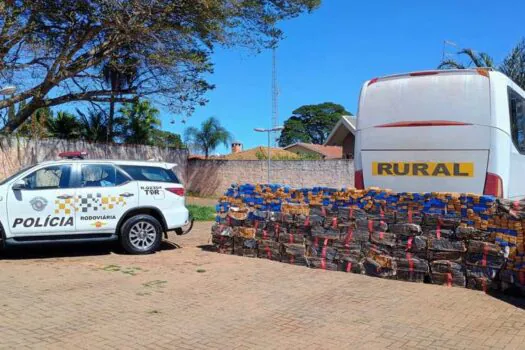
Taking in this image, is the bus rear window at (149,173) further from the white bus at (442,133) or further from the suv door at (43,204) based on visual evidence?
the white bus at (442,133)

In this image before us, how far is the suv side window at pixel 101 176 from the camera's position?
9.80 metres

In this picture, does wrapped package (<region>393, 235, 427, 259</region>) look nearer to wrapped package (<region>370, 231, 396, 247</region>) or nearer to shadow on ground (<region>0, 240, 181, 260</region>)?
wrapped package (<region>370, 231, 396, 247</region>)

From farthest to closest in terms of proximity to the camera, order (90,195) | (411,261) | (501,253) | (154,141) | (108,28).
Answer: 1. (154,141)
2. (108,28)
3. (90,195)
4. (411,261)
5. (501,253)

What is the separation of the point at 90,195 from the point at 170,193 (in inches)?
58.8

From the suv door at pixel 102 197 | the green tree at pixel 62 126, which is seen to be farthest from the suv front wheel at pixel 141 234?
the green tree at pixel 62 126

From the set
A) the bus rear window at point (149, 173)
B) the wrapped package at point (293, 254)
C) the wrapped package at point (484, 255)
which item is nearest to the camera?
the wrapped package at point (484, 255)

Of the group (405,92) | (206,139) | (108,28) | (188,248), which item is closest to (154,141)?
(206,139)

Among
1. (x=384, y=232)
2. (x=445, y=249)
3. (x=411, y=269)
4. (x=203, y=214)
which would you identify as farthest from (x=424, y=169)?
(x=203, y=214)

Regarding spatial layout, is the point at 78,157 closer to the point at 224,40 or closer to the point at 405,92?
the point at 405,92

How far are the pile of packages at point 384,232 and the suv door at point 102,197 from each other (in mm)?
1812

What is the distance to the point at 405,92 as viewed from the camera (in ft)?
28.4

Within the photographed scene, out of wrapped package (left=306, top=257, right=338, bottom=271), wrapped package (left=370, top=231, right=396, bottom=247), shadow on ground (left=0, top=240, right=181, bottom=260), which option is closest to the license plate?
wrapped package (left=370, top=231, right=396, bottom=247)

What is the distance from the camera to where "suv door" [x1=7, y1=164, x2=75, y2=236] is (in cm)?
917

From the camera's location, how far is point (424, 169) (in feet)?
27.7
